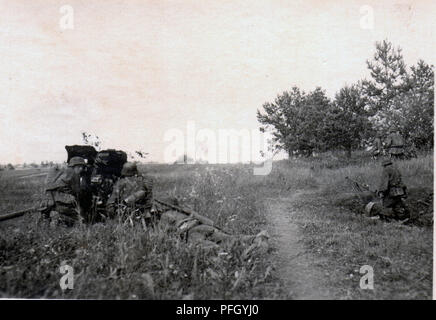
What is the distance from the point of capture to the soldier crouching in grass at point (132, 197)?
6.47m

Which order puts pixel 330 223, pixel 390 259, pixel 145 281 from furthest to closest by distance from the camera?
pixel 330 223 < pixel 390 259 < pixel 145 281

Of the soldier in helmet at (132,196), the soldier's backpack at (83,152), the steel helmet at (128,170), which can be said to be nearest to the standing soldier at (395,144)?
the soldier in helmet at (132,196)

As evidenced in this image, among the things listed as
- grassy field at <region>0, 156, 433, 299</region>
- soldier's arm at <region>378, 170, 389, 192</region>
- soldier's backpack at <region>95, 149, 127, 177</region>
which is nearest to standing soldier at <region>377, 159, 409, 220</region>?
soldier's arm at <region>378, 170, 389, 192</region>

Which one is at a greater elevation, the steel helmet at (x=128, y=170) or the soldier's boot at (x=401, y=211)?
the steel helmet at (x=128, y=170)

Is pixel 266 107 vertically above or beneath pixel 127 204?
above

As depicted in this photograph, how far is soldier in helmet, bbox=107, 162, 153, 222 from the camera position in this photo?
6488 mm

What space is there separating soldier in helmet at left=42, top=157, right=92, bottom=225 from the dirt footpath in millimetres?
4253

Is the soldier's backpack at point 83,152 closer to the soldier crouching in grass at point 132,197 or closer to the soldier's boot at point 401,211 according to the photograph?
the soldier crouching in grass at point 132,197

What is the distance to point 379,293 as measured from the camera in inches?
178

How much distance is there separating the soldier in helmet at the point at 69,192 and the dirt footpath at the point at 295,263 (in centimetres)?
425

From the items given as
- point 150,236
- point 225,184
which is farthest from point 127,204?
point 225,184

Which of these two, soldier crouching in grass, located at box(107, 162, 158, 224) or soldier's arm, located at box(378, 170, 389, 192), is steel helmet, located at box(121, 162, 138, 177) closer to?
soldier crouching in grass, located at box(107, 162, 158, 224)
